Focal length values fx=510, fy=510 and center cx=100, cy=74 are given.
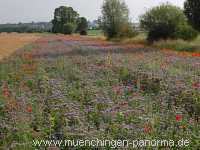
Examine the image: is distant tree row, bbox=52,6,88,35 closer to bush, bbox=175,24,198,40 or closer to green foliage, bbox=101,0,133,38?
green foliage, bbox=101,0,133,38

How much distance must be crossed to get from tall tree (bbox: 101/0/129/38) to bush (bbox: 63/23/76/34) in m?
53.2

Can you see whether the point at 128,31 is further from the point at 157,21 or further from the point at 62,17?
the point at 62,17

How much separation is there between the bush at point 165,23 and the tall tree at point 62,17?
9216 centimetres

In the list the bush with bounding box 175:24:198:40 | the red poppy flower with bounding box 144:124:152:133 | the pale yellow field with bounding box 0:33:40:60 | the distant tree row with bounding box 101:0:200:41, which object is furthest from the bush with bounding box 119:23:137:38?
the red poppy flower with bounding box 144:124:152:133

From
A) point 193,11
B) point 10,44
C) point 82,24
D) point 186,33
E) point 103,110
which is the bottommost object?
point 82,24

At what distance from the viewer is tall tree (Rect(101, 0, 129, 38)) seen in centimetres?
8356

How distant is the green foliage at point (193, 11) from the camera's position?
141ft

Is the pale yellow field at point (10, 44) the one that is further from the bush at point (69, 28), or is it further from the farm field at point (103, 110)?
the bush at point (69, 28)

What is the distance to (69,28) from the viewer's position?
143 m

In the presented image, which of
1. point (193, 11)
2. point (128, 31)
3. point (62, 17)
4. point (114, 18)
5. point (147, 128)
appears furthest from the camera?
point (62, 17)

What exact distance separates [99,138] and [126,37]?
7033cm

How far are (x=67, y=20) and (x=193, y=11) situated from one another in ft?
365

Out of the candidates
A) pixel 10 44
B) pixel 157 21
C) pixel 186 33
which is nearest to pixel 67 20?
pixel 10 44

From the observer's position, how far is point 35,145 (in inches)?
304
